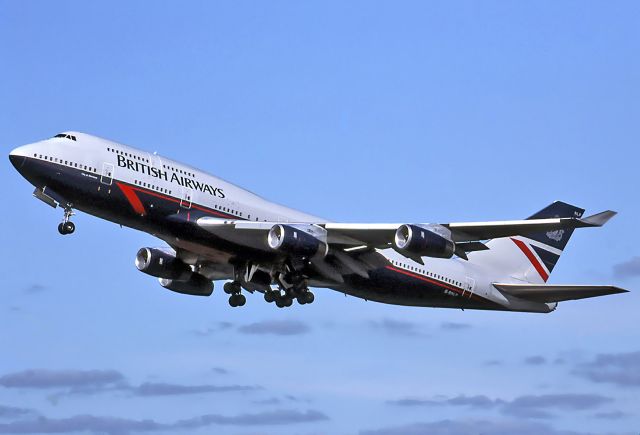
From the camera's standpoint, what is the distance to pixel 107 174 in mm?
53125

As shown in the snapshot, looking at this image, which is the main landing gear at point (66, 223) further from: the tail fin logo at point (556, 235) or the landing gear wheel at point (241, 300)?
the tail fin logo at point (556, 235)

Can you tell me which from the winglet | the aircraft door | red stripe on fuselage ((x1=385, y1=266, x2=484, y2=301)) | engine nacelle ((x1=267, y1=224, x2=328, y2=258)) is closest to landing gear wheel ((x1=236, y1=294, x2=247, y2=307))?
engine nacelle ((x1=267, y1=224, x2=328, y2=258))

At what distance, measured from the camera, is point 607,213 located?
48.8 m

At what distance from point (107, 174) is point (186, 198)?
3.58 meters

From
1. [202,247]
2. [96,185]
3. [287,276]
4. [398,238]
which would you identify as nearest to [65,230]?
[96,185]

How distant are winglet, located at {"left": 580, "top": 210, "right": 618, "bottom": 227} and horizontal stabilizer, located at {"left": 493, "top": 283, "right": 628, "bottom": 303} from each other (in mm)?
4805

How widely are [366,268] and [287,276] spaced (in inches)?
149

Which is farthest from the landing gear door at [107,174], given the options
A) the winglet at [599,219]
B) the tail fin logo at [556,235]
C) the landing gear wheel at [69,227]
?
the tail fin logo at [556,235]

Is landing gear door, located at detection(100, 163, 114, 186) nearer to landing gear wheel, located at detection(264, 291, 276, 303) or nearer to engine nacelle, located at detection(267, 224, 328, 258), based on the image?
engine nacelle, located at detection(267, 224, 328, 258)

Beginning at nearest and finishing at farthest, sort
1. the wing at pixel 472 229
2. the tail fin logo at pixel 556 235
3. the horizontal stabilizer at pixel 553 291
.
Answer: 1. the wing at pixel 472 229
2. the horizontal stabilizer at pixel 553 291
3. the tail fin logo at pixel 556 235

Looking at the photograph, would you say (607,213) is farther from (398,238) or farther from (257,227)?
(257,227)

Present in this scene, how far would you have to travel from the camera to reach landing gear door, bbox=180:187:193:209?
54500 mm

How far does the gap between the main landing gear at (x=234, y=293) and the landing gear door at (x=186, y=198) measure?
6.44 m

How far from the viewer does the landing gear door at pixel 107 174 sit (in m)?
53.0
